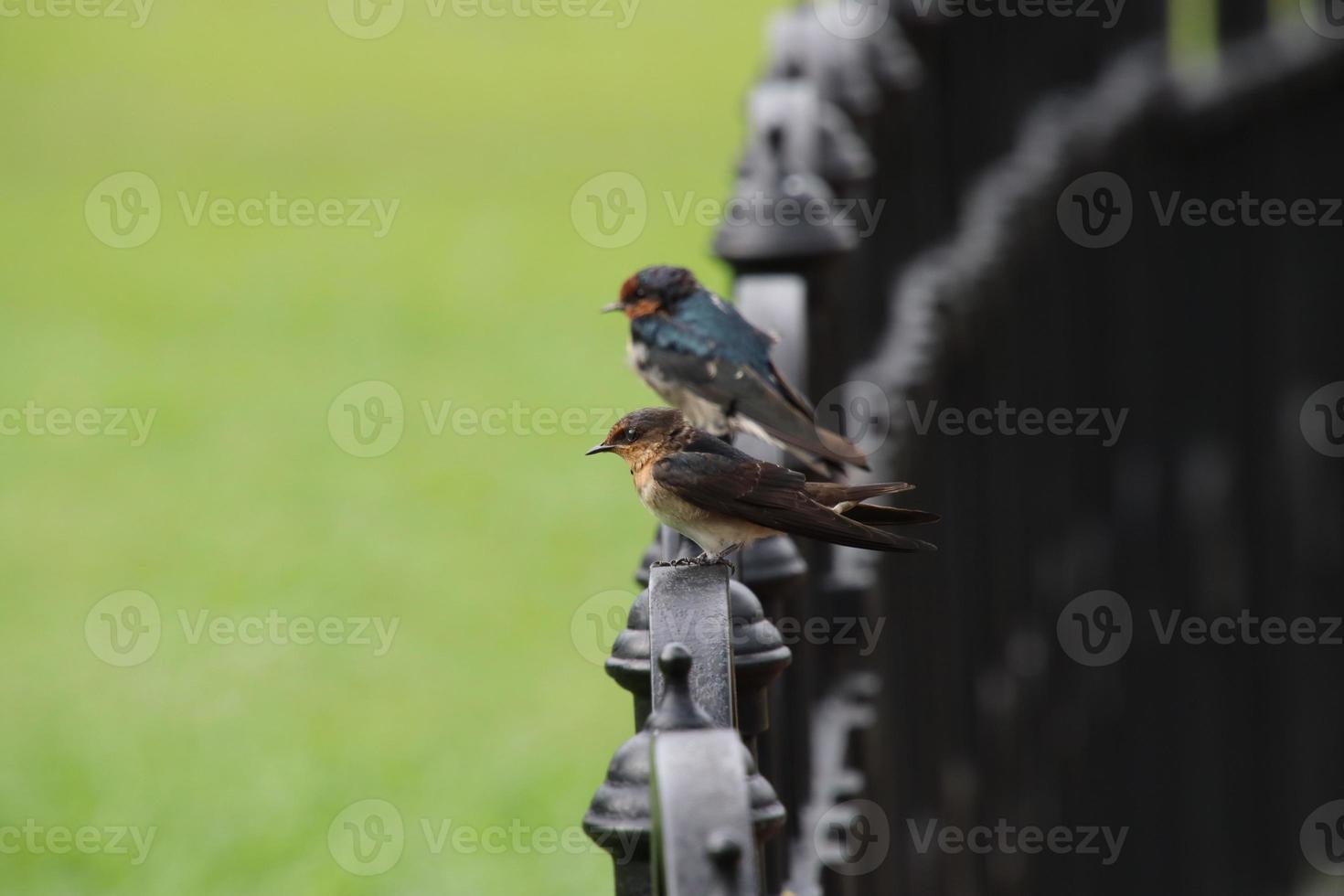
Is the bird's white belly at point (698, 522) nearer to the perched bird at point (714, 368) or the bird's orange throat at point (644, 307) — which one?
the perched bird at point (714, 368)

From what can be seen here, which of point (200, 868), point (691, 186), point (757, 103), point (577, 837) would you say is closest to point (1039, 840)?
point (577, 837)

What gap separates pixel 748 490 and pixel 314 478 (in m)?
8.16

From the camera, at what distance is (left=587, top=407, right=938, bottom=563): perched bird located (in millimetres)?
2383

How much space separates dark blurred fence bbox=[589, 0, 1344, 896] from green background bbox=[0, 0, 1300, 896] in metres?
1.60

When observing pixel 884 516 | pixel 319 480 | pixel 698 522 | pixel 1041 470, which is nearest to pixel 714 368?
pixel 698 522

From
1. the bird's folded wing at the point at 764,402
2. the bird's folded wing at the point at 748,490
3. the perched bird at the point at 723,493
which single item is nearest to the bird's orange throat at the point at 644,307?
the bird's folded wing at the point at 764,402

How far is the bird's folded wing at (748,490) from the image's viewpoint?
238cm

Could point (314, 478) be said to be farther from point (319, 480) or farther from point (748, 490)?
point (748, 490)

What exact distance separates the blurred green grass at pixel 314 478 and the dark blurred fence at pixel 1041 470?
1.72m

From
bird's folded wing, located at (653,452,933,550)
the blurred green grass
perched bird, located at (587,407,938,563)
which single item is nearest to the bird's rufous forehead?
perched bird, located at (587,407,938,563)

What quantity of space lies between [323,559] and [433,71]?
1629cm

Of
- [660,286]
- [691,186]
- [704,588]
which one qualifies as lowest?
[704,588]

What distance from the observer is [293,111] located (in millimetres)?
21922

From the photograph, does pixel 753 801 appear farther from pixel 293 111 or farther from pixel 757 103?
pixel 293 111
